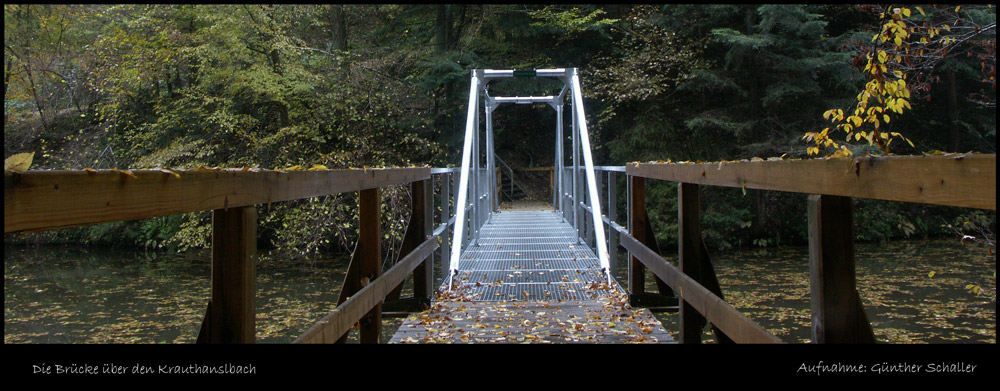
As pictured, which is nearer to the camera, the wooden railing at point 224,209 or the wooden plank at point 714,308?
the wooden railing at point 224,209

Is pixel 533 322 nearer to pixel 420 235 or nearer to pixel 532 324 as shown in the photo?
pixel 532 324

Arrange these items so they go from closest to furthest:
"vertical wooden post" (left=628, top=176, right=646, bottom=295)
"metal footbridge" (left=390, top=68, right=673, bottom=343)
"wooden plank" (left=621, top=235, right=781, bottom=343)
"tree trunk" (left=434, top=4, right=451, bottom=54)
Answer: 1. "wooden plank" (left=621, top=235, right=781, bottom=343)
2. "metal footbridge" (left=390, top=68, right=673, bottom=343)
3. "vertical wooden post" (left=628, top=176, right=646, bottom=295)
4. "tree trunk" (left=434, top=4, right=451, bottom=54)

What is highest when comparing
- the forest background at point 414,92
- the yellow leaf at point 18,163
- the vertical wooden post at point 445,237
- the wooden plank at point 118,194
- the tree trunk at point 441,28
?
the tree trunk at point 441,28

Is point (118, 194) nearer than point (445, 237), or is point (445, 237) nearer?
point (118, 194)

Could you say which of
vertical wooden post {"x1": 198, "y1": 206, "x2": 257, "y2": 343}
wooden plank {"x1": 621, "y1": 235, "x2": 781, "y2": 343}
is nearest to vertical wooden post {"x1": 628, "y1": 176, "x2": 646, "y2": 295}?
wooden plank {"x1": 621, "y1": 235, "x2": 781, "y2": 343}

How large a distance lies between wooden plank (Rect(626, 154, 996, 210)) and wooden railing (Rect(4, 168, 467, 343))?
1.37m

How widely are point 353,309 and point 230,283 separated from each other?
740mm

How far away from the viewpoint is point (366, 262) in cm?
296

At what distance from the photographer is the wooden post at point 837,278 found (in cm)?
162

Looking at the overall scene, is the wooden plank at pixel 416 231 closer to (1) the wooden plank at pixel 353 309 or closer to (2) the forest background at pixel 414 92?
(1) the wooden plank at pixel 353 309

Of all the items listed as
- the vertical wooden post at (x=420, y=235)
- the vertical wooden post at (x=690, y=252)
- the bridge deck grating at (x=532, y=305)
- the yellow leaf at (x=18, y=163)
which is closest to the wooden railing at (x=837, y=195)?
the vertical wooden post at (x=690, y=252)

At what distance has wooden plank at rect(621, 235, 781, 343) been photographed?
188 cm

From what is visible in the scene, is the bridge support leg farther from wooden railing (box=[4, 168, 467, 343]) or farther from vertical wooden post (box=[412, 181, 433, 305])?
vertical wooden post (box=[412, 181, 433, 305])

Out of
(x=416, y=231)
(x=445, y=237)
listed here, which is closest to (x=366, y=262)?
(x=416, y=231)
